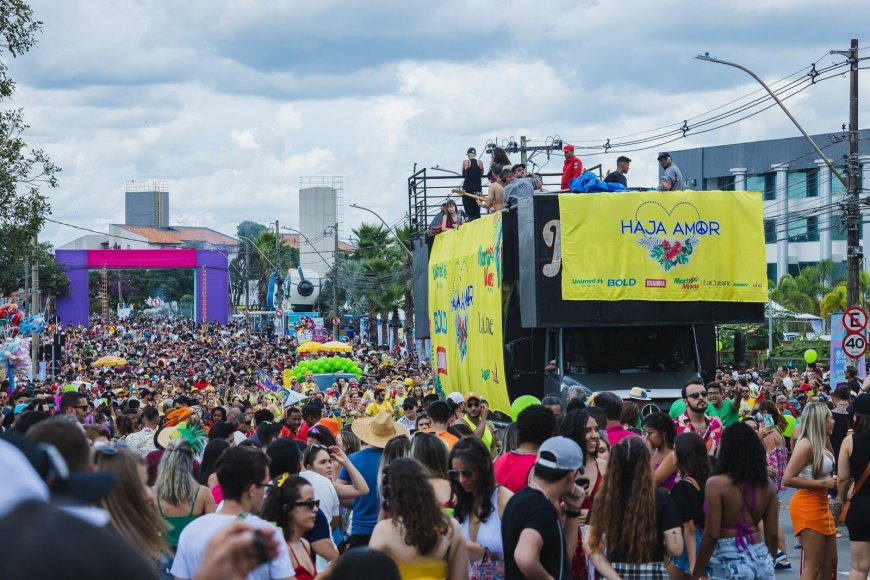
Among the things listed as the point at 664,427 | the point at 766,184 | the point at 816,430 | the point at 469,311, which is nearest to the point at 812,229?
the point at 766,184

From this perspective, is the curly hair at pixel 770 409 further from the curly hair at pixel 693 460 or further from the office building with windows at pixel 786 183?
the office building with windows at pixel 786 183

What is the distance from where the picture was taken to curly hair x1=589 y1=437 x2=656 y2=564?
6.24 m

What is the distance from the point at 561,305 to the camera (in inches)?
602

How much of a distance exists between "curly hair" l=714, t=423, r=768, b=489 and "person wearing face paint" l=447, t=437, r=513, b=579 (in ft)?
4.87

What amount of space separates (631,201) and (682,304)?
1469mm

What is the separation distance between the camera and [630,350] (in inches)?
636

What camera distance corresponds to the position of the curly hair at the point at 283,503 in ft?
19.2

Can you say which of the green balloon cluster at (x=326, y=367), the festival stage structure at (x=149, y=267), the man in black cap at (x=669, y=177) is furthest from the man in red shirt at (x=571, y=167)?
the festival stage structure at (x=149, y=267)

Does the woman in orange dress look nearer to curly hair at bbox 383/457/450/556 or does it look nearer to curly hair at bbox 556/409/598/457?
curly hair at bbox 556/409/598/457

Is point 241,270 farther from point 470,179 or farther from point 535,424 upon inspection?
point 535,424

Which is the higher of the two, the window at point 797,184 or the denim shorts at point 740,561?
the window at point 797,184

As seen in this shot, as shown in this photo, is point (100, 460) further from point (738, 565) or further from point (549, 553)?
point (738, 565)

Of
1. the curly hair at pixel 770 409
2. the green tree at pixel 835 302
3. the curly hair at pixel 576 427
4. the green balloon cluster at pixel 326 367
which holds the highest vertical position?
the green tree at pixel 835 302

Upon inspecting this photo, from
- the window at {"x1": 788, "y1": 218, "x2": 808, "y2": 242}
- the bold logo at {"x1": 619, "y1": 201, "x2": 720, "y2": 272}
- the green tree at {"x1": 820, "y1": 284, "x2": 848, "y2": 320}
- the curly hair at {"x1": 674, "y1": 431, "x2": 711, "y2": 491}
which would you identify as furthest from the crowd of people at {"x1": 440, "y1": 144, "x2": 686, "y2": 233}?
the window at {"x1": 788, "y1": 218, "x2": 808, "y2": 242}
